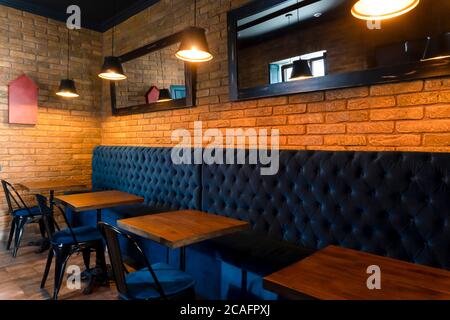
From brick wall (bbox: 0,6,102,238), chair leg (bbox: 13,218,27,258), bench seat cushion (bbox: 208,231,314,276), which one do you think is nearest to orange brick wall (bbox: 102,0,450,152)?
bench seat cushion (bbox: 208,231,314,276)

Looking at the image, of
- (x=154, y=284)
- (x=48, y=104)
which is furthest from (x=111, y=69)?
(x=154, y=284)

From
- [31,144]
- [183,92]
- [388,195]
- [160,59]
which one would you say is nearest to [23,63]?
[31,144]

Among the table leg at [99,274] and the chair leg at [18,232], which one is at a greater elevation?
the chair leg at [18,232]

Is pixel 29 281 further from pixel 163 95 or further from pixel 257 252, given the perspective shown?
Answer: pixel 163 95

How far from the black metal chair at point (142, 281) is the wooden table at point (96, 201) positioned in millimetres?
1132

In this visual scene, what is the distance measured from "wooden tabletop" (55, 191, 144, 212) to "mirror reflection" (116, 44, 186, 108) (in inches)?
52.1

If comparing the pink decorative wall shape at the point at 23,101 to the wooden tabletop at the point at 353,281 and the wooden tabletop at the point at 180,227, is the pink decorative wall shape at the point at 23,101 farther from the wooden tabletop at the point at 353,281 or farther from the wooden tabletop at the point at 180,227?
the wooden tabletop at the point at 353,281

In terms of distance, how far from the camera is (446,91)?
187 centimetres

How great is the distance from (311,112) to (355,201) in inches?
31.9

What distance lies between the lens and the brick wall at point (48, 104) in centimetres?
421

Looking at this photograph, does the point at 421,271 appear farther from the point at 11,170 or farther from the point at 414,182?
the point at 11,170

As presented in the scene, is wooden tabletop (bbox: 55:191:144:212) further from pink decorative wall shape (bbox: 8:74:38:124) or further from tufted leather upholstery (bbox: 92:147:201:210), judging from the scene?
pink decorative wall shape (bbox: 8:74:38:124)

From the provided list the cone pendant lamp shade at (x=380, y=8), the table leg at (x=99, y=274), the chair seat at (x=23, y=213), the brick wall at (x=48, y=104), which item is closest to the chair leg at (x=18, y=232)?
the chair seat at (x=23, y=213)

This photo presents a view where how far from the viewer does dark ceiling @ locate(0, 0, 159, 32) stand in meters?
4.27
